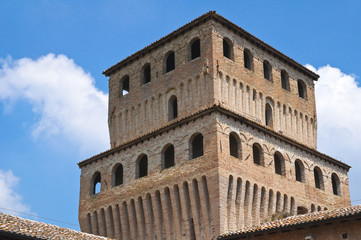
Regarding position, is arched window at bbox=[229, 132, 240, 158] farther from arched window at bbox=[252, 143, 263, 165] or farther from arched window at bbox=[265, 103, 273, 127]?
arched window at bbox=[265, 103, 273, 127]

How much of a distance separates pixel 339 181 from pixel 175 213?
9.65 metres

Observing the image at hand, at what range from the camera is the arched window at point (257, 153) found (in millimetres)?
27641

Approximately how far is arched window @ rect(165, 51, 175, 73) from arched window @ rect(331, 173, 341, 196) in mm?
9731

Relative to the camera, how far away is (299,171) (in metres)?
29.9

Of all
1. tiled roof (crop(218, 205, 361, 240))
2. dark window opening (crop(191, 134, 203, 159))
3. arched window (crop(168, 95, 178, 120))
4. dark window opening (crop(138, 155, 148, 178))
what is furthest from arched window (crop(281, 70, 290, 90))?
tiled roof (crop(218, 205, 361, 240))

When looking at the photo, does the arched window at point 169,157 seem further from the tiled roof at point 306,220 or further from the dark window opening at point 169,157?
the tiled roof at point 306,220

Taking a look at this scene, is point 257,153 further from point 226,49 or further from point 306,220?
point 306,220

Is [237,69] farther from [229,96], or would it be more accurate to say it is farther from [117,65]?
[117,65]

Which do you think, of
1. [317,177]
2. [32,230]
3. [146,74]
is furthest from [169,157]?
[32,230]

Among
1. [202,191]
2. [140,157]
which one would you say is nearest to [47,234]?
[202,191]

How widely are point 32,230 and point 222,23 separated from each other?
14108 millimetres

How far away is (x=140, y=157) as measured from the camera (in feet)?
95.2

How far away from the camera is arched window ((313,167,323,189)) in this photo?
100 feet

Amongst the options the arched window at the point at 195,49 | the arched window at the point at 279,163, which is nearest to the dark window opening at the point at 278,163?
the arched window at the point at 279,163
